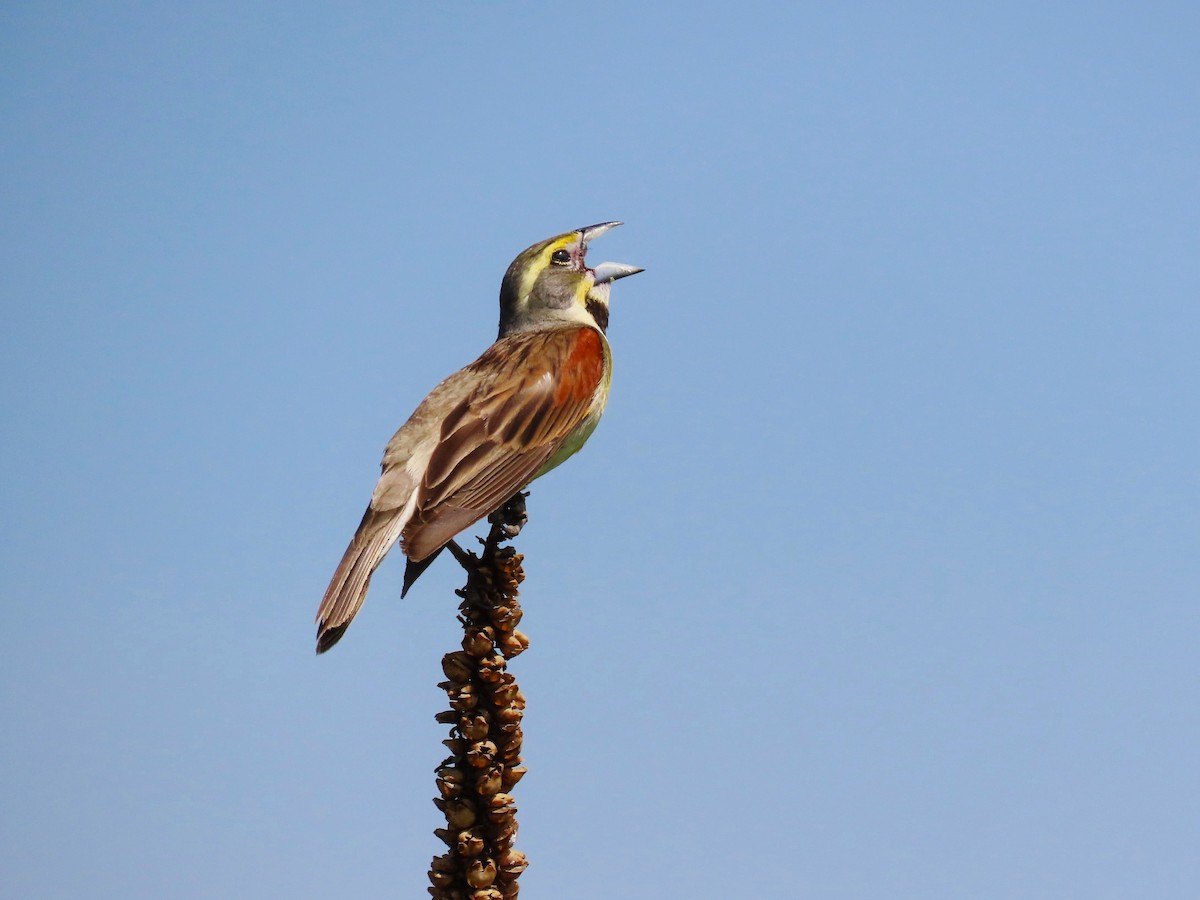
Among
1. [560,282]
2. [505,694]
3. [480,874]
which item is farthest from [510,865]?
[560,282]

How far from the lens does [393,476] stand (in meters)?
7.00

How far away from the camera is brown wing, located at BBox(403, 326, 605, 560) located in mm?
6531

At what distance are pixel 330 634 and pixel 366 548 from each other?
2.65 feet

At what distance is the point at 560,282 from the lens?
28.5 feet

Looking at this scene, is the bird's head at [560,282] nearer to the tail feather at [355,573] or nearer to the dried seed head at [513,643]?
the tail feather at [355,573]

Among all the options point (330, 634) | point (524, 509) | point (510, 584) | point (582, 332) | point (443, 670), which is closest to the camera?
point (443, 670)

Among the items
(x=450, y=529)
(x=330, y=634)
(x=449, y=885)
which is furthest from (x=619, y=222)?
(x=449, y=885)

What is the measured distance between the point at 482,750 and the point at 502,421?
3225 millimetres

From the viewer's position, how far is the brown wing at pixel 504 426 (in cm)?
653

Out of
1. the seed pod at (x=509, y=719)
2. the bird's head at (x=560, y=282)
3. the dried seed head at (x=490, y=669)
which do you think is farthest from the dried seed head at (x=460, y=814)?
the bird's head at (x=560, y=282)

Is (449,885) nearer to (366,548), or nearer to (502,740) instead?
(502,740)

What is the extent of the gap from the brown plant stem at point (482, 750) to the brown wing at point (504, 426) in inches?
54.0

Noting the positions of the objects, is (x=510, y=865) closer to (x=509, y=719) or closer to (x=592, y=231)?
(x=509, y=719)

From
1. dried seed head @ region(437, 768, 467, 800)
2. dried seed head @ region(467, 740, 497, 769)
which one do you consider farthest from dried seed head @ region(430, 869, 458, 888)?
dried seed head @ region(467, 740, 497, 769)
